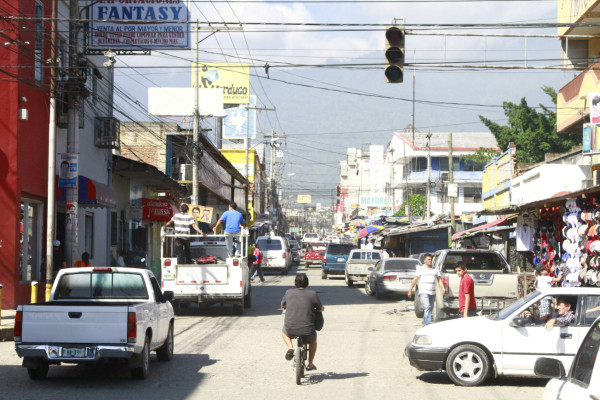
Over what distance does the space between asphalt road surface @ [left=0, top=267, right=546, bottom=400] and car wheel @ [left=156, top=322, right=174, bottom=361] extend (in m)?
0.14

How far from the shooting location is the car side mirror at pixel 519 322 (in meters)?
11.4

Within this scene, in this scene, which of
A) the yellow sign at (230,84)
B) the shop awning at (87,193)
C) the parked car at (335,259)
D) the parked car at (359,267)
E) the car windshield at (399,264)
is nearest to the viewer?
the shop awning at (87,193)

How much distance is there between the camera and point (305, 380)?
11969mm

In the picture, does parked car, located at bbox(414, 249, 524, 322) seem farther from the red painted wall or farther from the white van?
the white van

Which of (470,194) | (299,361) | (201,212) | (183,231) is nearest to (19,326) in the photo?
(299,361)

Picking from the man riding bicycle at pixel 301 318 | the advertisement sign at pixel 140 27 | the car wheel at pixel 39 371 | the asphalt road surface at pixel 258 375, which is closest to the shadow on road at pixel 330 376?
the asphalt road surface at pixel 258 375

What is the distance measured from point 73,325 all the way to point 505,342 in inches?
228

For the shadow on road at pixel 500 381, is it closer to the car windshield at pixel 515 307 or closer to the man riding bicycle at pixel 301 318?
the car windshield at pixel 515 307

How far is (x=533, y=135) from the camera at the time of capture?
169ft

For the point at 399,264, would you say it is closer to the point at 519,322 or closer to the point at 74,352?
Answer: the point at 519,322

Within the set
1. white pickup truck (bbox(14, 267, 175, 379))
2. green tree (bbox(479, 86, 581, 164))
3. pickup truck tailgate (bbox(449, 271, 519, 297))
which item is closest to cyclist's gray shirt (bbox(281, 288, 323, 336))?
white pickup truck (bbox(14, 267, 175, 379))

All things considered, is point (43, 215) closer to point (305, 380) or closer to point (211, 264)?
point (211, 264)

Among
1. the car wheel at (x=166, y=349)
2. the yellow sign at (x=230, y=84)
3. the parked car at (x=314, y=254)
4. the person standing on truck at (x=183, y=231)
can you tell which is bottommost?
the parked car at (x=314, y=254)

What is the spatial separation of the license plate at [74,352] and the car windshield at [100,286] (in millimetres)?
1815
